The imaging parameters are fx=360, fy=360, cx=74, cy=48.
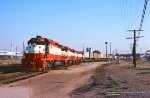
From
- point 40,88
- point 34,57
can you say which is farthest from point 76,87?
point 34,57

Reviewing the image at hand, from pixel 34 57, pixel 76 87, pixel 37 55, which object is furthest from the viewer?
pixel 37 55

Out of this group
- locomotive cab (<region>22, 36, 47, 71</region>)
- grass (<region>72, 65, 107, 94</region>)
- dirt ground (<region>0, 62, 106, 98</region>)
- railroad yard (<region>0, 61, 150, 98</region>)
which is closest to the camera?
railroad yard (<region>0, 61, 150, 98</region>)

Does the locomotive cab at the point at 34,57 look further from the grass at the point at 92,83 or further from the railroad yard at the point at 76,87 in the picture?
the railroad yard at the point at 76,87

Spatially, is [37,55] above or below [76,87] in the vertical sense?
above

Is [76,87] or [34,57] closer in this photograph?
[76,87]

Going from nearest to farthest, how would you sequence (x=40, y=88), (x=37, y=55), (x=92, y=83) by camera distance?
(x=40, y=88) < (x=92, y=83) < (x=37, y=55)

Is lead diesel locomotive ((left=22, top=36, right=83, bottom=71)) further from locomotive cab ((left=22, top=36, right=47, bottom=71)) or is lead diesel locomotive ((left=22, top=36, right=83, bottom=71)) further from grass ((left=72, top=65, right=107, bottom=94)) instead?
grass ((left=72, top=65, right=107, bottom=94))

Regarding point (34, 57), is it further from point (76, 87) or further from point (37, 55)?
point (76, 87)

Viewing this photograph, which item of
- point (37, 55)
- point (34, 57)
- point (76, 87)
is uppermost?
point (37, 55)

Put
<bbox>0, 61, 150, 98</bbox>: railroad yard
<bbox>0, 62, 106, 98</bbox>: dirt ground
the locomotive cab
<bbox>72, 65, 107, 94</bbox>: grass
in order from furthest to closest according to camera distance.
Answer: the locomotive cab
<bbox>72, 65, 107, 94</bbox>: grass
<bbox>0, 62, 106, 98</bbox>: dirt ground
<bbox>0, 61, 150, 98</bbox>: railroad yard

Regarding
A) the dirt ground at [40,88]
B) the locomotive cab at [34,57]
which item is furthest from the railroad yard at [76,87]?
the locomotive cab at [34,57]

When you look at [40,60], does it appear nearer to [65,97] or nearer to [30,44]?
[30,44]

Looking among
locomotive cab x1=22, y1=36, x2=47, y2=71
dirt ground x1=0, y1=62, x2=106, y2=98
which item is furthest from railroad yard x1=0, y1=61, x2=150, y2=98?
locomotive cab x1=22, y1=36, x2=47, y2=71

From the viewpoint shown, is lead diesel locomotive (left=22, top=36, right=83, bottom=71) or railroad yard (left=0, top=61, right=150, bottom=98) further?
lead diesel locomotive (left=22, top=36, right=83, bottom=71)
